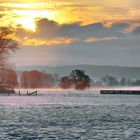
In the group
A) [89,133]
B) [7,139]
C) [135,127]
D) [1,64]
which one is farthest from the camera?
[1,64]

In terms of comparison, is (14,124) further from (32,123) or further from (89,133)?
(89,133)

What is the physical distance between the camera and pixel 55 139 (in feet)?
183

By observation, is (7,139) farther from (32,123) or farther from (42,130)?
(32,123)

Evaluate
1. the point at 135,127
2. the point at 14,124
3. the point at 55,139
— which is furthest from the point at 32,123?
the point at 55,139

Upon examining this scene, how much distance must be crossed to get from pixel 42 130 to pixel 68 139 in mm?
10196

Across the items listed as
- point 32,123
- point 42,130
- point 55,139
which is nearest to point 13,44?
point 32,123

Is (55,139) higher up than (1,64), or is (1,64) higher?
(1,64)

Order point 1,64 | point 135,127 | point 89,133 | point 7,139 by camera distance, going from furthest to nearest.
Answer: point 1,64, point 135,127, point 89,133, point 7,139

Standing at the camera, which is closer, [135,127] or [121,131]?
[121,131]

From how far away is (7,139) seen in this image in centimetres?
5503

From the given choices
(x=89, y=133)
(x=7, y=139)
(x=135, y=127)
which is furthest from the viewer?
(x=135, y=127)

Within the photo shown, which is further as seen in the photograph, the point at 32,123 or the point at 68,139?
the point at 32,123

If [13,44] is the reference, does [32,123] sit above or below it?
below

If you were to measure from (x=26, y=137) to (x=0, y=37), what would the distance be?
356 feet
